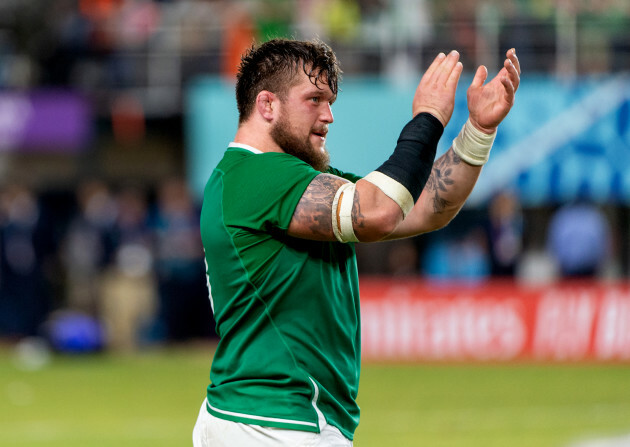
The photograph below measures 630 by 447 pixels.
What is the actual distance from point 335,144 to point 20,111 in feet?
16.9

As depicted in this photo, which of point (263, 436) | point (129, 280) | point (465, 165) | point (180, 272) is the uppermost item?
point (465, 165)

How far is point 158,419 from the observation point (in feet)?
36.2

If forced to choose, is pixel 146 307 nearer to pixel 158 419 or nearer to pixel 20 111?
pixel 20 111

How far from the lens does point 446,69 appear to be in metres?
4.08

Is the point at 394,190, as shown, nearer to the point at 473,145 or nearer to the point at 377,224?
the point at 377,224

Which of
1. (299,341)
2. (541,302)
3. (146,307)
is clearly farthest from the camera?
(146,307)

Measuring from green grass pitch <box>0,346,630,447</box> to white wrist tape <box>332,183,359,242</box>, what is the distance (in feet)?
19.6

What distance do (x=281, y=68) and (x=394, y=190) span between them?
65 centimetres

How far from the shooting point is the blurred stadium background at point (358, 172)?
48.5ft

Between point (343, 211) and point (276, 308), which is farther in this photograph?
point (276, 308)

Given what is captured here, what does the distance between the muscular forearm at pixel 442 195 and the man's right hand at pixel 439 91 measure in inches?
18.9

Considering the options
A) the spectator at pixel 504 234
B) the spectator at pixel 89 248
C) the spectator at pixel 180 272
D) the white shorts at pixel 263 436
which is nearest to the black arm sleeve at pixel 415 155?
the white shorts at pixel 263 436

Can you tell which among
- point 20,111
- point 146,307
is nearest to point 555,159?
point 146,307

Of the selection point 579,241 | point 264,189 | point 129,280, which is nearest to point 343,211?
point 264,189
